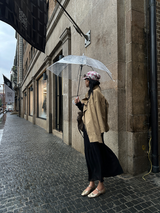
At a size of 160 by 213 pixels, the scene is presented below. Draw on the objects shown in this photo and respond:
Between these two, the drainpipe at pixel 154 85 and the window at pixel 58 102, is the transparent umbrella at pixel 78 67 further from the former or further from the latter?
the window at pixel 58 102

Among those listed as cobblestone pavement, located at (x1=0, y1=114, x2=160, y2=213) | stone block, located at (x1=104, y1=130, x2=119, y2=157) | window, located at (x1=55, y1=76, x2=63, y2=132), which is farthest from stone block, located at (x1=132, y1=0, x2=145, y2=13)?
window, located at (x1=55, y1=76, x2=63, y2=132)

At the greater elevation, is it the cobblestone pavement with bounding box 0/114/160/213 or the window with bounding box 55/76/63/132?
the window with bounding box 55/76/63/132

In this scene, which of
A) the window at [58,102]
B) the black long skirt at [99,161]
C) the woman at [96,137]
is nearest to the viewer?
the woman at [96,137]

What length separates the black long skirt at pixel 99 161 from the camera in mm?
2453

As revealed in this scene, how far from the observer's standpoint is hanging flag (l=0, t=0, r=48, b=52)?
14.2 ft

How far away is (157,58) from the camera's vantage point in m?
3.36

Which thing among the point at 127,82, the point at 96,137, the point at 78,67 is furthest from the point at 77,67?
the point at 96,137

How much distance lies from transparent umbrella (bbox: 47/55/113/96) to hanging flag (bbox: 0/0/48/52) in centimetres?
239

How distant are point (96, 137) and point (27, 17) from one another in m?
4.69

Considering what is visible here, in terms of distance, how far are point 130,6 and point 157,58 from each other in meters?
1.24

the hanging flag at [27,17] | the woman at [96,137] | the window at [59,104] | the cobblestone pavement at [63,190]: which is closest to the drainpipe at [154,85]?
the cobblestone pavement at [63,190]

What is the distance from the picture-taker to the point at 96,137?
7.58ft

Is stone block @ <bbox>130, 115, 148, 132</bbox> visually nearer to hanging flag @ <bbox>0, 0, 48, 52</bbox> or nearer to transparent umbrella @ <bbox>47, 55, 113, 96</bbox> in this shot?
transparent umbrella @ <bbox>47, 55, 113, 96</bbox>

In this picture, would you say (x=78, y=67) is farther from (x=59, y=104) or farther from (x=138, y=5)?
(x=59, y=104)
